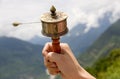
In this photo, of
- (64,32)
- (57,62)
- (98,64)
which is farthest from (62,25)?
(98,64)

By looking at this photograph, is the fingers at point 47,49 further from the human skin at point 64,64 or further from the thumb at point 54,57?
the thumb at point 54,57

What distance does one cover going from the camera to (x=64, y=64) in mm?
4754

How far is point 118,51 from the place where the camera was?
7581cm

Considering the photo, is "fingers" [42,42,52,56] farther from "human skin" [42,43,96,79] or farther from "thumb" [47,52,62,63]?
"thumb" [47,52,62,63]

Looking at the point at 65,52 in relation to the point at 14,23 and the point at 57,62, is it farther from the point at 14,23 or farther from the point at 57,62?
the point at 14,23

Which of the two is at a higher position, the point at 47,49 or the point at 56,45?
the point at 56,45

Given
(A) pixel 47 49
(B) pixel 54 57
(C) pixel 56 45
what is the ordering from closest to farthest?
1. (B) pixel 54 57
2. (C) pixel 56 45
3. (A) pixel 47 49

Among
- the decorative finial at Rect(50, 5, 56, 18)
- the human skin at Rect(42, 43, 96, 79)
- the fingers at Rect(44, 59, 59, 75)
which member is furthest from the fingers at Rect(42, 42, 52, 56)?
the decorative finial at Rect(50, 5, 56, 18)

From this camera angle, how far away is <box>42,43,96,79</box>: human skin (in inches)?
187

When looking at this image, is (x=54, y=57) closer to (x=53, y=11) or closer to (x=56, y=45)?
(x=56, y=45)

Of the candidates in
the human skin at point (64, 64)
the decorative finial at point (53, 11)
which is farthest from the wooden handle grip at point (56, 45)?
the decorative finial at point (53, 11)

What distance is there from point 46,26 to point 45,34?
0.28 ft

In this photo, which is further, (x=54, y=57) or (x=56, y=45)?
(x=56, y=45)

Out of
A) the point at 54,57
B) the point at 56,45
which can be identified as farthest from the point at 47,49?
the point at 54,57
